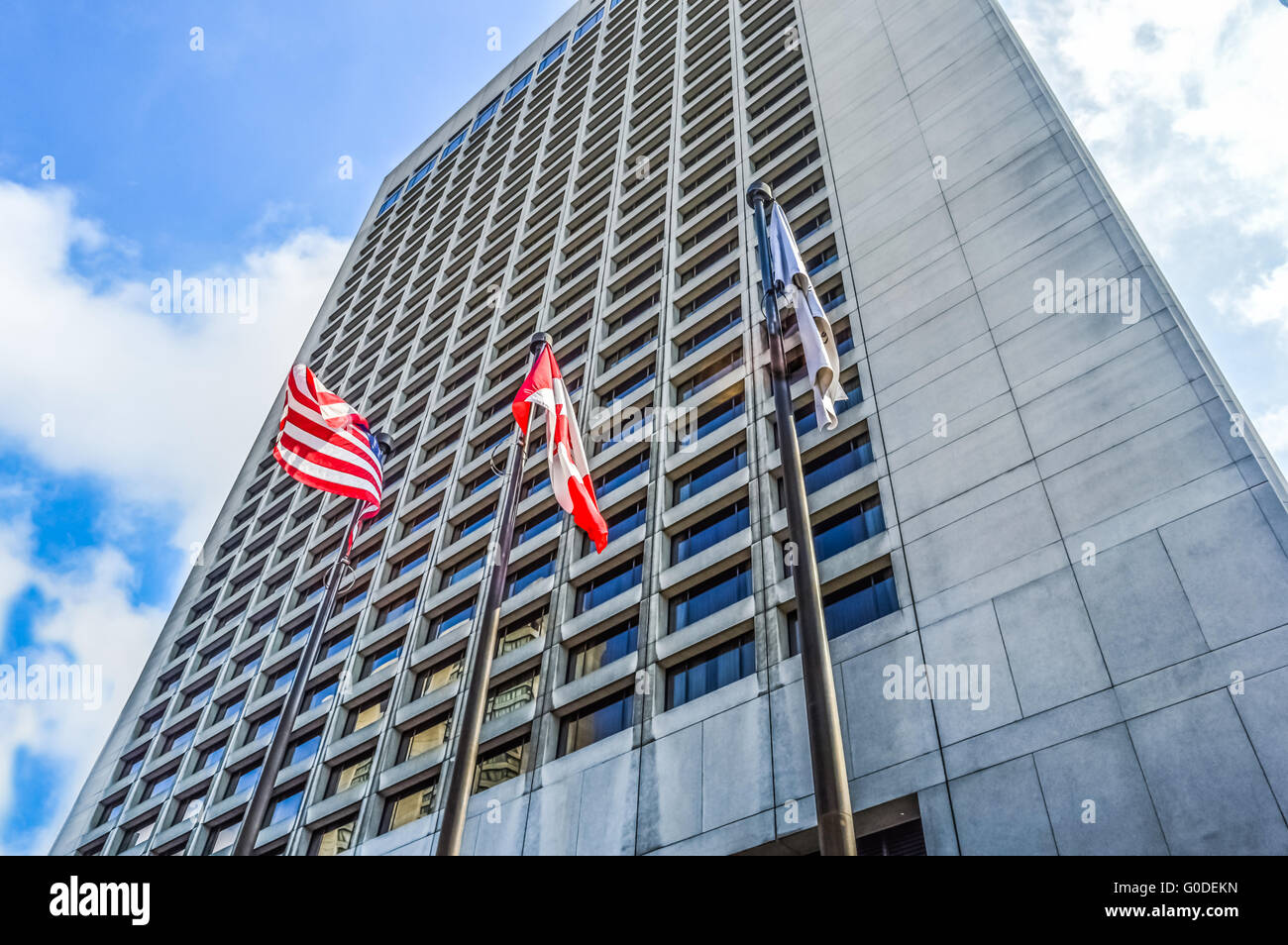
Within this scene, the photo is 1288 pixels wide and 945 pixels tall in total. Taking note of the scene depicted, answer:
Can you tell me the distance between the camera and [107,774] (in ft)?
128

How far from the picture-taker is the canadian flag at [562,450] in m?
15.9

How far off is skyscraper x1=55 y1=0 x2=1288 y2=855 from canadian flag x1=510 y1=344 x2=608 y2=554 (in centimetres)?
561

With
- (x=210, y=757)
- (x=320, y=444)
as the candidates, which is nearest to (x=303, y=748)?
(x=210, y=757)

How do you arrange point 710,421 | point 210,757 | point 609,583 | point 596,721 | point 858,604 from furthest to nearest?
point 210,757 → point 710,421 → point 609,583 → point 596,721 → point 858,604

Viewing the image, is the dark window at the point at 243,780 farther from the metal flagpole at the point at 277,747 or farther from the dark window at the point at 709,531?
the dark window at the point at 709,531

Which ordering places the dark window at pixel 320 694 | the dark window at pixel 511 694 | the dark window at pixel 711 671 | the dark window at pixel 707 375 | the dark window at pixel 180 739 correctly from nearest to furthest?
the dark window at pixel 711 671 < the dark window at pixel 511 694 < the dark window at pixel 707 375 < the dark window at pixel 320 694 < the dark window at pixel 180 739

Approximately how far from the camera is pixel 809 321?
1467 cm

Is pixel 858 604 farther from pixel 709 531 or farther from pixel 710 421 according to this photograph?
pixel 710 421

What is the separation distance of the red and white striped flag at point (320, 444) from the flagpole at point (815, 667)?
348 inches

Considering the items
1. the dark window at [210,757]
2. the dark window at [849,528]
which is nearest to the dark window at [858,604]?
the dark window at [849,528]

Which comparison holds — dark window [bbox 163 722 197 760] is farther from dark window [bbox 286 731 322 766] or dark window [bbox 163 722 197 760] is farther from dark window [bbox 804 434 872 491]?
dark window [bbox 804 434 872 491]

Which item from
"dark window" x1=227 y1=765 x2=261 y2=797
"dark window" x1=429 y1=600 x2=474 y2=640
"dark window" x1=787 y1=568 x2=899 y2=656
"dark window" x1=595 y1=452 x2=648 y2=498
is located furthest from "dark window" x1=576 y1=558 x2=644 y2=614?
"dark window" x1=227 y1=765 x2=261 y2=797

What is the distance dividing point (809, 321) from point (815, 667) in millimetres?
5887
